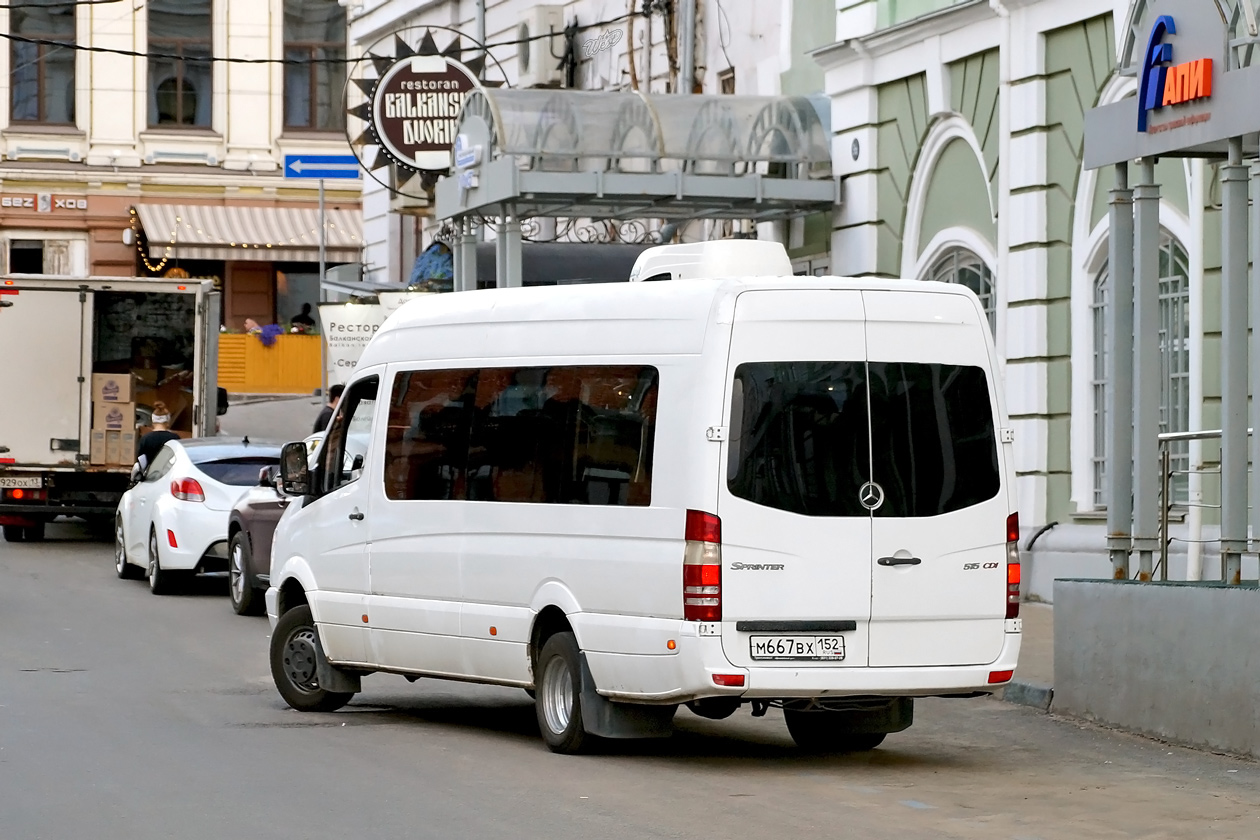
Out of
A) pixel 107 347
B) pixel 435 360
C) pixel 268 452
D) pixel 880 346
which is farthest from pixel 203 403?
pixel 880 346

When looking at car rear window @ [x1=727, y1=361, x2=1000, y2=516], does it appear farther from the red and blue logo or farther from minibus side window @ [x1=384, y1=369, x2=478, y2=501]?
the red and blue logo

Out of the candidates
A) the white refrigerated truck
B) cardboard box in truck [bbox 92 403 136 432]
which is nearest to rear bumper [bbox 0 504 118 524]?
the white refrigerated truck

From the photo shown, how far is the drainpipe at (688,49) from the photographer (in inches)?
1037

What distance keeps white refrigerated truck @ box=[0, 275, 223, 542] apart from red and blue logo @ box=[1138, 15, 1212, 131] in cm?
1619

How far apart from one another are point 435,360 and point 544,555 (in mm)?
1560

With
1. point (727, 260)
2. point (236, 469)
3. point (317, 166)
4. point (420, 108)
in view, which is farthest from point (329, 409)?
point (727, 260)

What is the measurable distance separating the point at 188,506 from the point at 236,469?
2.06ft

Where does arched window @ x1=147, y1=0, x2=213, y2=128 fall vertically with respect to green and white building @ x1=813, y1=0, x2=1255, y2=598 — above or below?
above

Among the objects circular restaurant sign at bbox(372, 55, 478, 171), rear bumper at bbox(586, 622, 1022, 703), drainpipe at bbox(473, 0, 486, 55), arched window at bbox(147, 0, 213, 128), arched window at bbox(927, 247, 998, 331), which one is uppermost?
arched window at bbox(147, 0, 213, 128)

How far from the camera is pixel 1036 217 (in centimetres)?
1927

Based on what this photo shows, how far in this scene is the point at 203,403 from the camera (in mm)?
26859

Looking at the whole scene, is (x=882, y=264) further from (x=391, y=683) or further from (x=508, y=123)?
(x=391, y=683)

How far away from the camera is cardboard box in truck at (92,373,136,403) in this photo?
1058 inches

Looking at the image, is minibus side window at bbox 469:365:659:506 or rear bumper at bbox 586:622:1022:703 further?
minibus side window at bbox 469:365:659:506
